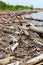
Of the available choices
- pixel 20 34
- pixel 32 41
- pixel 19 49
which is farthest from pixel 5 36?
pixel 19 49

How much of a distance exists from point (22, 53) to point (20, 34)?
411cm

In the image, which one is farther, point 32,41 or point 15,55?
point 32,41

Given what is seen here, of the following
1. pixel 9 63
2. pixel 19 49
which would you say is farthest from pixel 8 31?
pixel 9 63

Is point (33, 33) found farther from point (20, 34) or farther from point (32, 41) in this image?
point (32, 41)

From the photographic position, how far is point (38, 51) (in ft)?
32.2

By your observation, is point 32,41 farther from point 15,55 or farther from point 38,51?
point 15,55

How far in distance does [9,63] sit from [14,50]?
2.08 m

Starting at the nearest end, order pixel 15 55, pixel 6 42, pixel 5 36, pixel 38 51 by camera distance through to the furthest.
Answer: pixel 15 55 < pixel 38 51 < pixel 6 42 < pixel 5 36

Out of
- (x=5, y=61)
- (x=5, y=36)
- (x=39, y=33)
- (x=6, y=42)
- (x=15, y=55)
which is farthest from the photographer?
(x=39, y=33)

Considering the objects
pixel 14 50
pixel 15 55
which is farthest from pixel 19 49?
pixel 15 55

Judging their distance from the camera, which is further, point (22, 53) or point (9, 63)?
Result: point (22, 53)

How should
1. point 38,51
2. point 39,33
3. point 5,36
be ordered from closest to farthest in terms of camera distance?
point 38,51 → point 5,36 → point 39,33

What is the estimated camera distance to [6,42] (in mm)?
11602

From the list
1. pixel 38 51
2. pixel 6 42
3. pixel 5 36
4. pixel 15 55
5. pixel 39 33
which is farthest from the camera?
pixel 39 33
